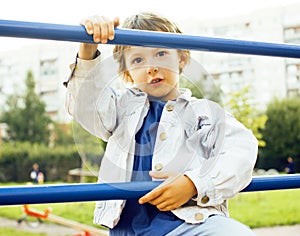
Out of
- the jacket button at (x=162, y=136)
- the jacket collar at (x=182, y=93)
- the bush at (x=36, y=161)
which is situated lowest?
the bush at (x=36, y=161)

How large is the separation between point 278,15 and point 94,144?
16113 millimetres

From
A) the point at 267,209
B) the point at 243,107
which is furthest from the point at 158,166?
the point at 243,107

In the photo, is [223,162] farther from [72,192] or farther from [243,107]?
[243,107]

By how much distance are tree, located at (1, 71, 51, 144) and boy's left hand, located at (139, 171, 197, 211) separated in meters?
15.3

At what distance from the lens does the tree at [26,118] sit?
52.3 feet

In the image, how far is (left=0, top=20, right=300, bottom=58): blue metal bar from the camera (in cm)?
73

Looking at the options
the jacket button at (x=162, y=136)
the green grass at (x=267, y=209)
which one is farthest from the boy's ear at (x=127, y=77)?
the green grass at (x=267, y=209)

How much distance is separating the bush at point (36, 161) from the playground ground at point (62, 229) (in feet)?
24.4

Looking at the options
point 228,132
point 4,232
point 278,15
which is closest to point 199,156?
point 228,132

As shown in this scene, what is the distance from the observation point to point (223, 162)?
85 centimetres

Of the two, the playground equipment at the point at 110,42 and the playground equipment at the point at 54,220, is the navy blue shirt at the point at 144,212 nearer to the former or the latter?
the playground equipment at the point at 110,42

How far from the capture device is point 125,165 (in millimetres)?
855

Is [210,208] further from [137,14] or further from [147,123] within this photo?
[137,14]

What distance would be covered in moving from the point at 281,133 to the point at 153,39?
37.8ft
